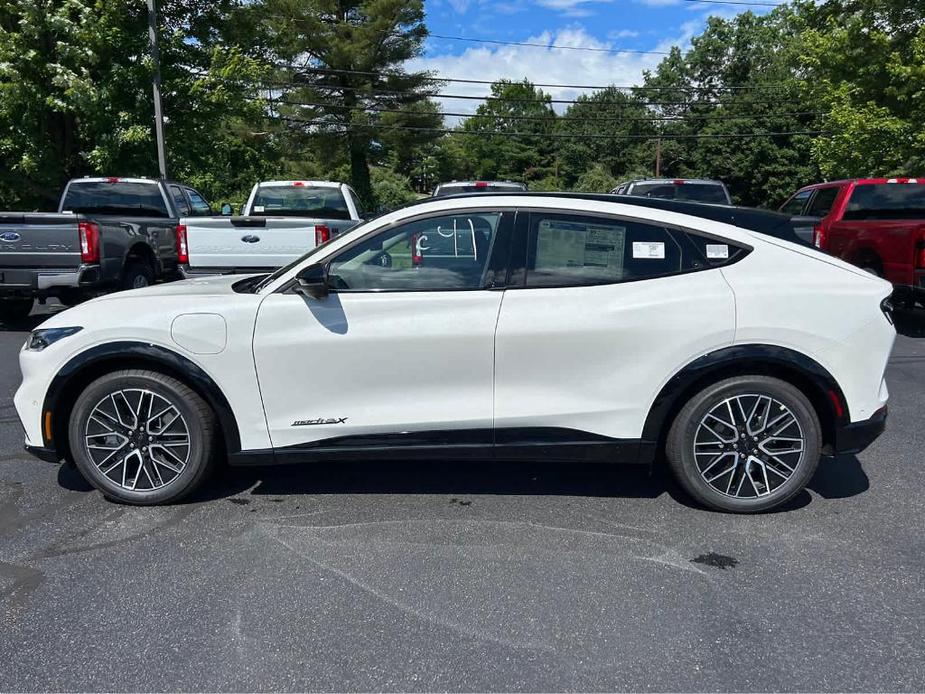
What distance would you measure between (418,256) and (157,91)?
15.6 meters

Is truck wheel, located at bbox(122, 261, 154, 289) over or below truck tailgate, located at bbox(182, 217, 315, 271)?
below

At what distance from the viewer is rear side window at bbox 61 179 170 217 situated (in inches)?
485

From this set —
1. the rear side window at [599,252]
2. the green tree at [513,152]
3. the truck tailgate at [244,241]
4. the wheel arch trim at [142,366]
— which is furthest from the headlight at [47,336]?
the green tree at [513,152]

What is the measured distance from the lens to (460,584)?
139 inches

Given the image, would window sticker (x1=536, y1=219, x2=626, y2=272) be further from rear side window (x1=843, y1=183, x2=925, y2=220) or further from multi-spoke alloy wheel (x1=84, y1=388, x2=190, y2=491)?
rear side window (x1=843, y1=183, x2=925, y2=220)

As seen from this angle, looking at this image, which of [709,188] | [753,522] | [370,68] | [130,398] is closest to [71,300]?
[130,398]

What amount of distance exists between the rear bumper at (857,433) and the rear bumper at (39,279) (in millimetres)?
8184

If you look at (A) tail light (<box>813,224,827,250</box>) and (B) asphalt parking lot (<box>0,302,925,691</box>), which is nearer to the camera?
(B) asphalt parking lot (<box>0,302,925,691</box>)

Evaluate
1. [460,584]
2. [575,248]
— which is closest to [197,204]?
[575,248]

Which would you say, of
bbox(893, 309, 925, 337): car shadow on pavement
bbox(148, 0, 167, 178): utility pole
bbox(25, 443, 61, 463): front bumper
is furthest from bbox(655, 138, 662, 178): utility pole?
bbox(25, 443, 61, 463): front bumper

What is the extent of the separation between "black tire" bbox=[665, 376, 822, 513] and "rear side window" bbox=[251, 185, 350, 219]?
7868 mm

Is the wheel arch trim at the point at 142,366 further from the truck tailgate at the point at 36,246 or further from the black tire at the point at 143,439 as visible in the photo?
the truck tailgate at the point at 36,246

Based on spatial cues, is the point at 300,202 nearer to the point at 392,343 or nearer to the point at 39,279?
the point at 39,279

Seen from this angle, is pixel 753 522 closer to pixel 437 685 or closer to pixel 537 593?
pixel 537 593
